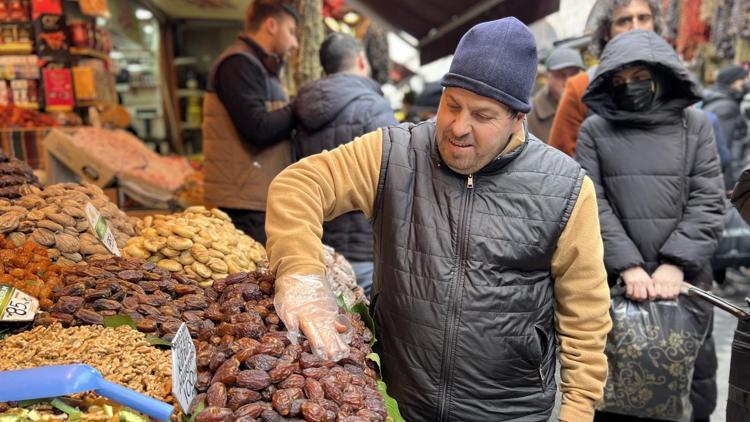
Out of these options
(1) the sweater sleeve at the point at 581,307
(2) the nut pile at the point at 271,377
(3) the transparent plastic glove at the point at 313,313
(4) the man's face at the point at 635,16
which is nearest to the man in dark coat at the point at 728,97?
(4) the man's face at the point at 635,16

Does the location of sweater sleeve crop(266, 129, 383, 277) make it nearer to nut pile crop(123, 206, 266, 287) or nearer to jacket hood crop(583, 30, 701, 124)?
nut pile crop(123, 206, 266, 287)

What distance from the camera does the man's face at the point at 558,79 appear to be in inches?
152

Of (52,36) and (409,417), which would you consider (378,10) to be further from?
(409,417)

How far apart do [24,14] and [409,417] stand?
4.65 meters

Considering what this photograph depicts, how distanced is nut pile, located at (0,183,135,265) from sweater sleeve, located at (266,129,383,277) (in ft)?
2.49

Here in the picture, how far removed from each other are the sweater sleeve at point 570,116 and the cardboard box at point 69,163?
9.84 ft

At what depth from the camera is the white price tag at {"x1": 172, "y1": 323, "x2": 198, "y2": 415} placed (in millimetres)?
1148

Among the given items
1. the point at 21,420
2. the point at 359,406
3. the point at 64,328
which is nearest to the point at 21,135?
the point at 64,328

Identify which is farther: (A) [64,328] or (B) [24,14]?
(B) [24,14]

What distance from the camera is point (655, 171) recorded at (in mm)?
2381

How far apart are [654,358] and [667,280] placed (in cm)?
31

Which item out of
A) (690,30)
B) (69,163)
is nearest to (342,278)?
(69,163)

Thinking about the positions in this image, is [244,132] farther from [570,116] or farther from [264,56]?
[570,116]

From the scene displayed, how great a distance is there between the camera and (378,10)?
20.8 ft
